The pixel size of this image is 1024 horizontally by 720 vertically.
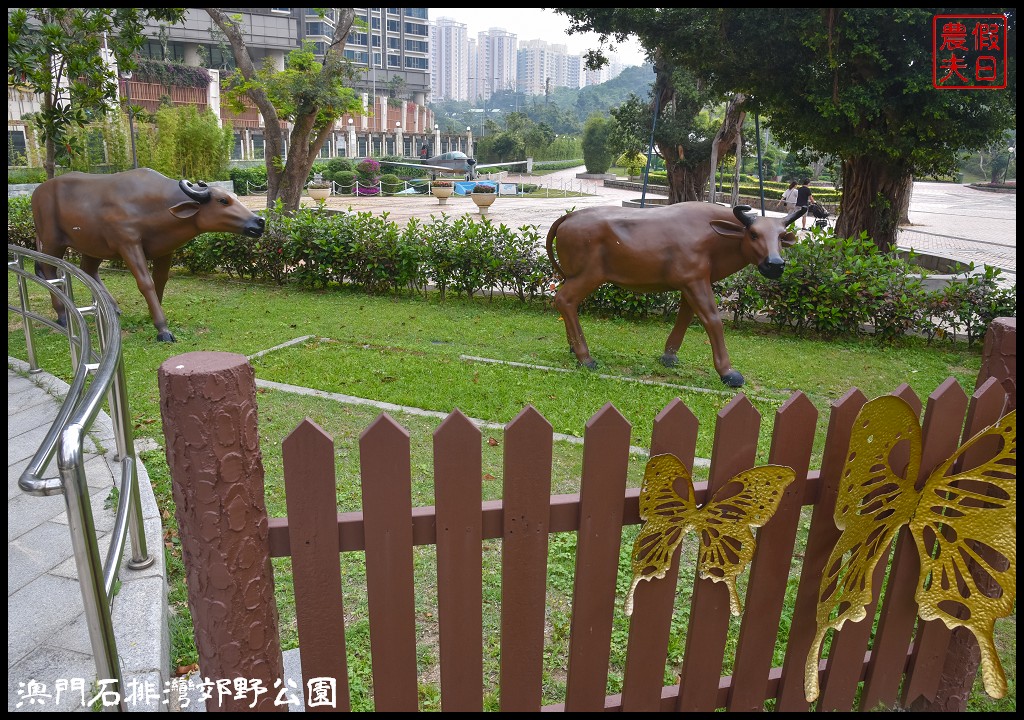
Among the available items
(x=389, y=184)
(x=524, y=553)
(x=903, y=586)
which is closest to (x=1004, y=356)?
(x=903, y=586)

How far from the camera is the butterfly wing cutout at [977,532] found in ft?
6.08

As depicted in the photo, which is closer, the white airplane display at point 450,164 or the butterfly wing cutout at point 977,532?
the butterfly wing cutout at point 977,532

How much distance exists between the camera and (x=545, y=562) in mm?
1856

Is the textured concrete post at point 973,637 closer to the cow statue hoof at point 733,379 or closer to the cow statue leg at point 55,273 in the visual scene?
the cow statue hoof at point 733,379

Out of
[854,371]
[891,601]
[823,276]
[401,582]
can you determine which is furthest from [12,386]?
[823,276]

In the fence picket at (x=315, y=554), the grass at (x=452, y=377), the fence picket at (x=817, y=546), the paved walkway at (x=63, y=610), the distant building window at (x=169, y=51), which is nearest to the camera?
the fence picket at (x=315, y=554)

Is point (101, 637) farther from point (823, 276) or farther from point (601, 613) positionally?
point (823, 276)

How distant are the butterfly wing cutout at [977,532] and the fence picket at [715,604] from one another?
0.52 m

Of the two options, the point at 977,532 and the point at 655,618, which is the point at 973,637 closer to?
the point at 977,532

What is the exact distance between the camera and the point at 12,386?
5.02m

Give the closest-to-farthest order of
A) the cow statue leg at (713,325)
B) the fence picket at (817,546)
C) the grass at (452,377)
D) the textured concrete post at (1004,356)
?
the fence picket at (817,546), the textured concrete post at (1004,356), the grass at (452,377), the cow statue leg at (713,325)

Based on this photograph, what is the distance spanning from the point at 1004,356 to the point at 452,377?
13.7 ft

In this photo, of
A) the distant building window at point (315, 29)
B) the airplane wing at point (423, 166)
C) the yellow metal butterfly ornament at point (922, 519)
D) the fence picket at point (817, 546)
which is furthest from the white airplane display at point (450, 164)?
the yellow metal butterfly ornament at point (922, 519)

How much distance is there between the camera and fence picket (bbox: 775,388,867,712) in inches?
76.4
